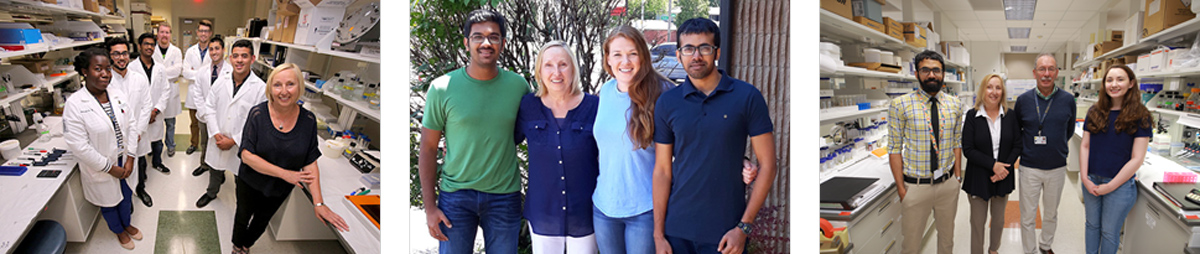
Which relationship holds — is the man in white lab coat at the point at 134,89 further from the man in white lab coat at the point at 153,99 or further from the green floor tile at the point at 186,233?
the green floor tile at the point at 186,233

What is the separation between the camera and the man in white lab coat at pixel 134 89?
2.77m

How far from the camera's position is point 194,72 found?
114 inches

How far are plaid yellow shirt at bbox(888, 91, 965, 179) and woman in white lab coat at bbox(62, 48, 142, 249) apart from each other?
9.65ft

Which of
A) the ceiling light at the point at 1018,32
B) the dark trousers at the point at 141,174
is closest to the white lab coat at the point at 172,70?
the dark trousers at the point at 141,174

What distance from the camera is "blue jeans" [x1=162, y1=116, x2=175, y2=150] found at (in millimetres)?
2934

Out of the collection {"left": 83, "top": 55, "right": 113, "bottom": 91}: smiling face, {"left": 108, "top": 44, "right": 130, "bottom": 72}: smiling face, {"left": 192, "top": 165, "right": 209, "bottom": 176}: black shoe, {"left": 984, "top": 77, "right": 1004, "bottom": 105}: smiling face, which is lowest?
{"left": 192, "top": 165, "right": 209, "bottom": 176}: black shoe

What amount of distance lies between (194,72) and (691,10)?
6.33 feet

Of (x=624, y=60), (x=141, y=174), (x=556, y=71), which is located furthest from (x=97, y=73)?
(x=624, y=60)

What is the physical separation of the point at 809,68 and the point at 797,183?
1.47ft

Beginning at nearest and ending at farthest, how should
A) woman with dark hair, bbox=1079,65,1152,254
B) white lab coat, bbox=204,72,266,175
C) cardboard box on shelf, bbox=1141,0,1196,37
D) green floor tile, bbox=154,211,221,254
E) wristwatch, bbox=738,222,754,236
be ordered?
cardboard box on shelf, bbox=1141,0,1196,37, woman with dark hair, bbox=1079,65,1152,254, wristwatch, bbox=738,222,754,236, white lab coat, bbox=204,72,266,175, green floor tile, bbox=154,211,221,254

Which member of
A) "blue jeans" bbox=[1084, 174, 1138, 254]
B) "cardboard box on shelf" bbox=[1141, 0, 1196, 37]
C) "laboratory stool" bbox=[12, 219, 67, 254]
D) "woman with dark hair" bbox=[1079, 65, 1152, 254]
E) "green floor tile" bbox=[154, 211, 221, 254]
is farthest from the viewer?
"green floor tile" bbox=[154, 211, 221, 254]

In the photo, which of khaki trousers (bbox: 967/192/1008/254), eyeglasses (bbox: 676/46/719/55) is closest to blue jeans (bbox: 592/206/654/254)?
eyeglasses (bbox: 676/46/719/55)

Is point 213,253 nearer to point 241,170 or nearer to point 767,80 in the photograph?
point 241,170

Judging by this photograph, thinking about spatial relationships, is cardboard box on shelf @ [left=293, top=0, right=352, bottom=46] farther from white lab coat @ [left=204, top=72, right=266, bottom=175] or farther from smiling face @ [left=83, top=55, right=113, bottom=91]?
smiling face @ [left=83, top=55, right=113, bottom=91]
